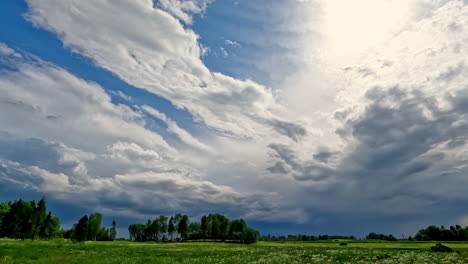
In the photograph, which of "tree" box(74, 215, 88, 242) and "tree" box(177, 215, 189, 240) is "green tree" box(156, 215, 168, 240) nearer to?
"tree" box(177, 215, 189, 240)

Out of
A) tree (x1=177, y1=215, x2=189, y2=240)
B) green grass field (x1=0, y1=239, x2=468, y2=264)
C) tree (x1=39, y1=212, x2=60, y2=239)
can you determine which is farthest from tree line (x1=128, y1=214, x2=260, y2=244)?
green grass field (x1=0, y1=239, x2=468, y2=264)

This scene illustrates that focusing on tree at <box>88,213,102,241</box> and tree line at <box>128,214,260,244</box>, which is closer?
tree at <box>88,213,102,241</box>

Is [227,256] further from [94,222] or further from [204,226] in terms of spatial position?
[204,226]

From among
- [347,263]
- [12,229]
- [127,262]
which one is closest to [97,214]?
[12,229]

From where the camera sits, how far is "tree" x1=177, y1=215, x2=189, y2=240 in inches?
7160

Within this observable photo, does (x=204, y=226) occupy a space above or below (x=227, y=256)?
above

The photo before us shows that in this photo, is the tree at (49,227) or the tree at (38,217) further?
the tree at (49,227)

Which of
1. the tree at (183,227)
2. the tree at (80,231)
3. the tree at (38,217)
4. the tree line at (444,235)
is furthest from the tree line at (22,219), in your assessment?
the tree line at (444,235)

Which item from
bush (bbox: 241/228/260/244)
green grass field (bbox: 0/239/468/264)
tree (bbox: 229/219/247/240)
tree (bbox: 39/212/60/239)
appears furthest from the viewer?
tree (bbox: 229/219/247/240)

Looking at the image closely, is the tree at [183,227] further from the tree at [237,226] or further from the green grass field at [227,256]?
the green grass field at [227,256]

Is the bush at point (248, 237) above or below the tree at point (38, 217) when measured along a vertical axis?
below

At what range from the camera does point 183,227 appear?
182500 millimetres

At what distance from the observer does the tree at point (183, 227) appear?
182m

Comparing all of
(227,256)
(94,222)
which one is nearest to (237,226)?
(94,222)
